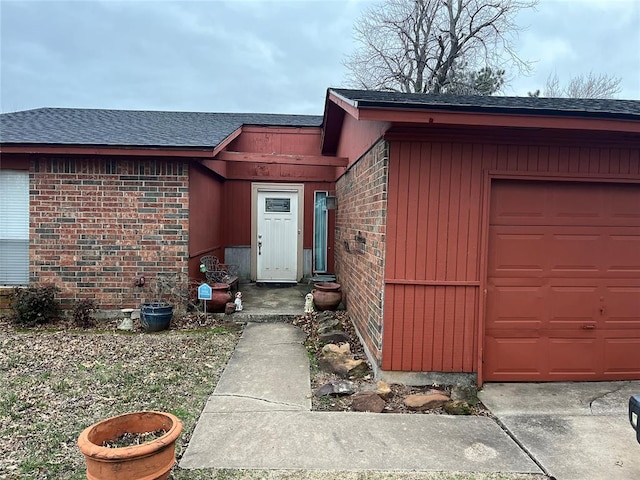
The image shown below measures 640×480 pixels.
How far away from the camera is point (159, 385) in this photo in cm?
395

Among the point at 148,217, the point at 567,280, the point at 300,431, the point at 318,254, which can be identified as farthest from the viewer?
the point at 318,254

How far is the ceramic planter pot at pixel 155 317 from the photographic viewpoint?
5770 millimetres

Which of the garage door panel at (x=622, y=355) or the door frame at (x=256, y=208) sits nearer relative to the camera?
the garage door panel at (x=622, y=355)

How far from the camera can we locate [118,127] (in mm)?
7098

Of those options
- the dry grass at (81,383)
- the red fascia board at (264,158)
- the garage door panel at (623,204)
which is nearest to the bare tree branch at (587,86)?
the red fascia board at (264,158)

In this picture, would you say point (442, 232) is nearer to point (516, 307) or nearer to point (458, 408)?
point (516, 307)

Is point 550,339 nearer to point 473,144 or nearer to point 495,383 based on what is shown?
point 495,383

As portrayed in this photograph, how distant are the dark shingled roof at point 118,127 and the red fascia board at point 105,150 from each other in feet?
0.21

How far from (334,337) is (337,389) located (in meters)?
1.38

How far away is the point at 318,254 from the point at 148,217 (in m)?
4.49

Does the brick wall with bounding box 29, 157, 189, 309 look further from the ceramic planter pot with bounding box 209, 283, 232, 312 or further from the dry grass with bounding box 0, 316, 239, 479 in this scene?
the dry grass with bounding box 0, 316, 239, 479

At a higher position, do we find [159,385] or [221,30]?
[221,30]

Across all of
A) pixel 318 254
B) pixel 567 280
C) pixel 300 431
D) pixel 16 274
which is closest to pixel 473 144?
pixel 567 280

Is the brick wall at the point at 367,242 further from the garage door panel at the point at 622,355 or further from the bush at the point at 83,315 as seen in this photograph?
the bush at the point at 83,315
